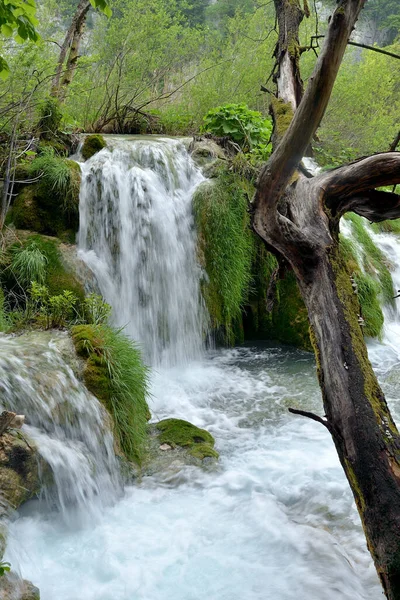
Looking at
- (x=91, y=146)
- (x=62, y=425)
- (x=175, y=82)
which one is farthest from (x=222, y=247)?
(x=175, y=82)

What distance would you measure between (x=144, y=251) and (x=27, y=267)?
1.76m

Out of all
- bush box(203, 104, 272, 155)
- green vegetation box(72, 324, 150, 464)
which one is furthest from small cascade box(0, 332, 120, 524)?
bush box(203, 104, 272, 155)

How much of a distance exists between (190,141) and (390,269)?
4.33m

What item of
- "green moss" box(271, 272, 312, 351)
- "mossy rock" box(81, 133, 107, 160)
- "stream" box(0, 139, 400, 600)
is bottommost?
"stream" box(0, 139, 400, 600)

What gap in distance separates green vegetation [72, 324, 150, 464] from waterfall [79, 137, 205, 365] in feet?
6.79

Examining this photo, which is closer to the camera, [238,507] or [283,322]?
[238,507]

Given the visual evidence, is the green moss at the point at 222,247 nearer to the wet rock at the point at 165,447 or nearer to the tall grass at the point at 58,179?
the tall grass at the point at 58,179

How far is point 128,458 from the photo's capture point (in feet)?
14.1

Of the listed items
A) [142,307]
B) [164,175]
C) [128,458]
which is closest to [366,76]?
[164,175]

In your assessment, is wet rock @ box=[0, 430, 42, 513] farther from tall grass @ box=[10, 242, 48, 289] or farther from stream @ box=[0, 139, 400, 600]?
tall grass @ box=[10, 242, 48, 289]

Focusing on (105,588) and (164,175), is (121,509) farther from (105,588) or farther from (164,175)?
(164,175)

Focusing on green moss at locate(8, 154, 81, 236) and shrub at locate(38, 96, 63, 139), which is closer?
green moss at locate(8, 154, 81, 236)

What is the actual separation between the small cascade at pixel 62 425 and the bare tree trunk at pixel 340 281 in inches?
73.3

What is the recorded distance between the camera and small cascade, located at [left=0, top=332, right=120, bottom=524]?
11.8 feet
